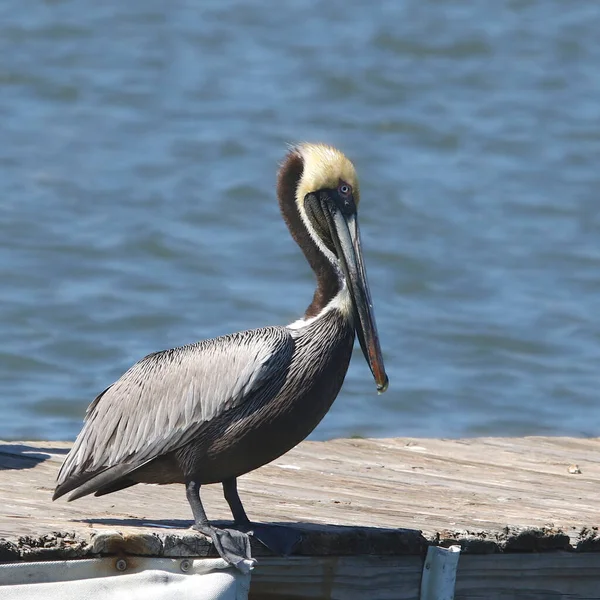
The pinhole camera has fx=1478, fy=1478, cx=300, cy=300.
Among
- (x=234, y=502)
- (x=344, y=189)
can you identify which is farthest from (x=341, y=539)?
(x=344, y=189)

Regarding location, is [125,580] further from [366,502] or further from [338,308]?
[366,502]

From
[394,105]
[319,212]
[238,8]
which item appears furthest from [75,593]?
[238,8]

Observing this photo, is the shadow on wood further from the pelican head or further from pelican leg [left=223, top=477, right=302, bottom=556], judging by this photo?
the pelican head

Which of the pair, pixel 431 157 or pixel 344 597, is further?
pixel 431 157

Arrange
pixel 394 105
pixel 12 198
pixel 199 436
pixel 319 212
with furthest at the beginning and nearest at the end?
pixel 394 105
pixel 12 198
pixel 319 212
pixel 199 436

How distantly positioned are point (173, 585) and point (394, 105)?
13.8m

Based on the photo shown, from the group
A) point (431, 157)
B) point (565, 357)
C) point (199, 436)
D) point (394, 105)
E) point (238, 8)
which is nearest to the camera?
point (199, 436)

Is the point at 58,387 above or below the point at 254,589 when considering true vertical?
below

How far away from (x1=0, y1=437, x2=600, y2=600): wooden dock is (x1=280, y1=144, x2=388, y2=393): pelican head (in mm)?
511

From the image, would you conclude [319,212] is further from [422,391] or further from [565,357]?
[565,357]

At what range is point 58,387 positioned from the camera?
990cm

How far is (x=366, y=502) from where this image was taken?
486 centimetres

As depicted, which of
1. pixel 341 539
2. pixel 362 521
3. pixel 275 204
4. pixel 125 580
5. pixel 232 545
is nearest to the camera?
pixel 125 580

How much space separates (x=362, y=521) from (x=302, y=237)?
883 mm
